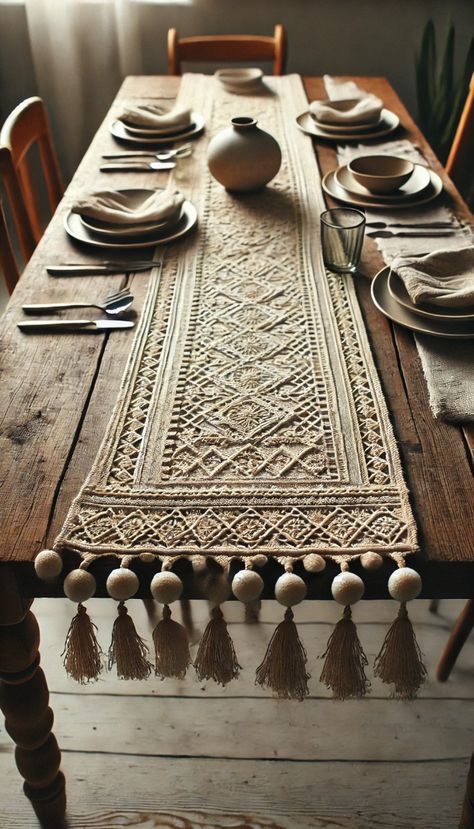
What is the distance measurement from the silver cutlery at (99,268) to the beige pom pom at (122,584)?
575 mm

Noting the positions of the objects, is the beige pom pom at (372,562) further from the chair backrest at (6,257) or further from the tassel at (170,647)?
the chair backrest at (6,257)

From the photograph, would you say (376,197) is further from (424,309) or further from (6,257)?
(6,257)

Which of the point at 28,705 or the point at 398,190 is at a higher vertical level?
the point at 398,190

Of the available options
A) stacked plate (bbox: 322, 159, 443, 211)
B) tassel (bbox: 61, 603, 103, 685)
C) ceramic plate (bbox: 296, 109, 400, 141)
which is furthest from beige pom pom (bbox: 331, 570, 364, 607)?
ceramic plate (bbox: 296, 109, 400, 141)

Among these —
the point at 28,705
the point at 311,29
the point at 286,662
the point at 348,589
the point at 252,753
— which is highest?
the point at 311,29

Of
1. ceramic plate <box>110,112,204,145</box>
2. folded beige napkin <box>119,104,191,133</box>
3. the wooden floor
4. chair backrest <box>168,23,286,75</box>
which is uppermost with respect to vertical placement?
chair backrest <box>168,23,286,75</box>

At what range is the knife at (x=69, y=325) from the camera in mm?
967

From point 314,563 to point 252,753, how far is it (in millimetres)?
680

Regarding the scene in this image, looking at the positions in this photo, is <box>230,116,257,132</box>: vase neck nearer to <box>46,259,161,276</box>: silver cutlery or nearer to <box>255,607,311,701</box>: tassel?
<box>46,259,161,276</box>: silver cutlery

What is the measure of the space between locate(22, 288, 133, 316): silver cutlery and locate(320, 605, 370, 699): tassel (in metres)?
0.53

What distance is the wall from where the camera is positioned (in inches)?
96.2

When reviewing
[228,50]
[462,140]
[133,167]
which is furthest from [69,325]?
[228,50]

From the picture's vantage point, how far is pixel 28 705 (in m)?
0.85

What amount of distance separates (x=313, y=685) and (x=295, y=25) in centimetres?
216
